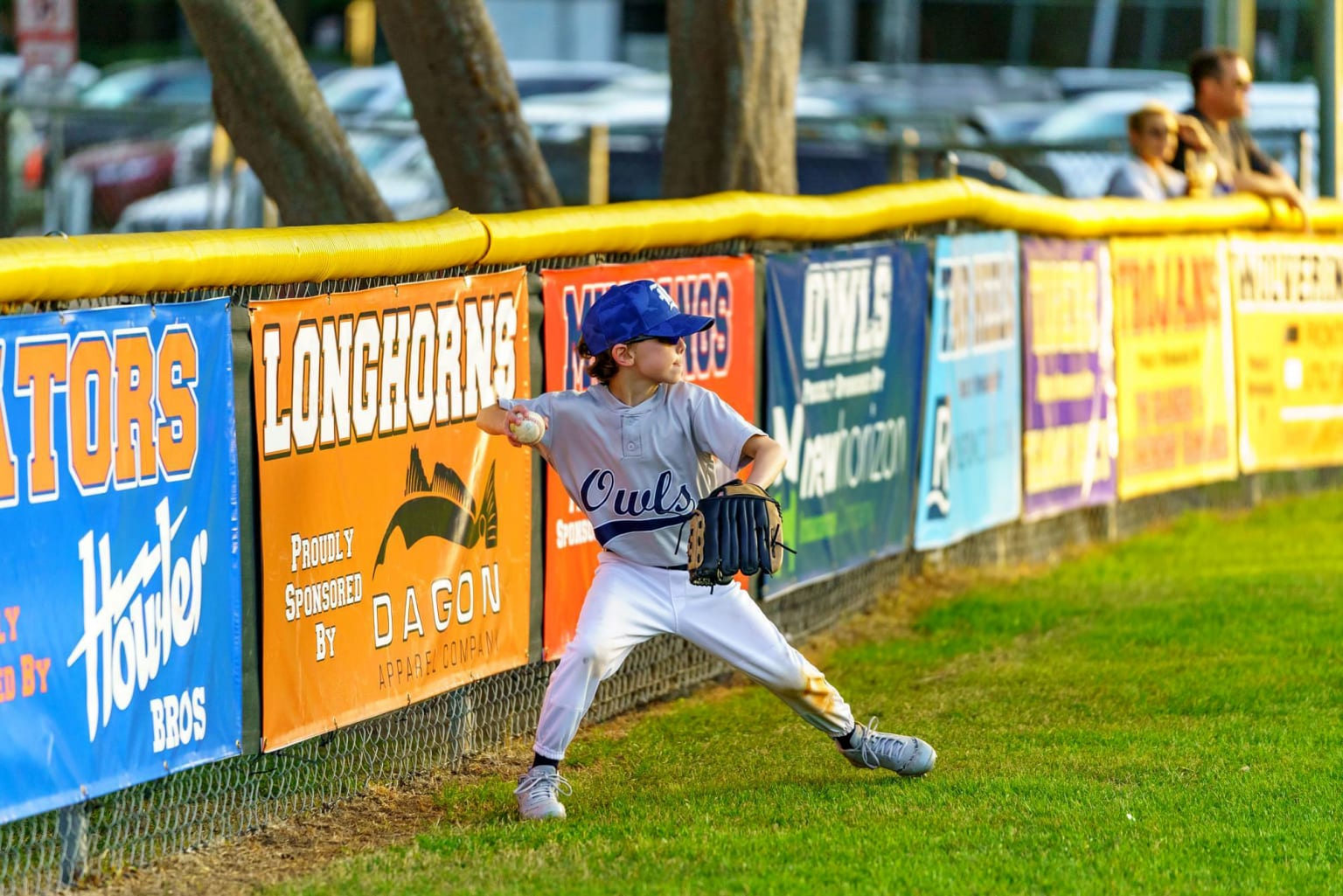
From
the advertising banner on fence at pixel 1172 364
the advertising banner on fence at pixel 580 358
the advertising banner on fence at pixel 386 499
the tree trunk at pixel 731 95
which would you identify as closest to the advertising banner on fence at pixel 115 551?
the advertising banner on fence at pixel 386 499

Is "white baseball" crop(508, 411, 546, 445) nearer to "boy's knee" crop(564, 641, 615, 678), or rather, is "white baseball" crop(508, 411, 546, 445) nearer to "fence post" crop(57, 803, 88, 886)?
"boy's knee" crop(564, 641, 615, 678)

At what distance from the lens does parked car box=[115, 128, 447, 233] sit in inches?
637

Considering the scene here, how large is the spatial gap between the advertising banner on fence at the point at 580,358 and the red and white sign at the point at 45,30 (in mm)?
7304

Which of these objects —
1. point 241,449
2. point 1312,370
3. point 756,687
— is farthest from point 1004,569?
point 241,449

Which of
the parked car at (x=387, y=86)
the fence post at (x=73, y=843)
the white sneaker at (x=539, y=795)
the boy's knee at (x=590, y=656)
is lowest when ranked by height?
the parked car at (x=387, y=86)

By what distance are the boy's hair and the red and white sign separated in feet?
29.0

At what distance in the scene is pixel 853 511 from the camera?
27.7 feet

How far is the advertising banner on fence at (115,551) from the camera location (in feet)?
15.0

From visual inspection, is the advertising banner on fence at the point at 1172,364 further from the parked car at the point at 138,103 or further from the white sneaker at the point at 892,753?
the parked car at the point at 138,103

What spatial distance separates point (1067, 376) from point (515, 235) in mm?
4515

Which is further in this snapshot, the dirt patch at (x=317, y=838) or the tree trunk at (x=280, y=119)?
the tree trunk at (x=280, y=119)

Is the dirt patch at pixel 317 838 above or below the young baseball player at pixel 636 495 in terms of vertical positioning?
below

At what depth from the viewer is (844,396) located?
833 centimetres

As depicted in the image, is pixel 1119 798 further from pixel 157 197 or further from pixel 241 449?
pixel 157 197
